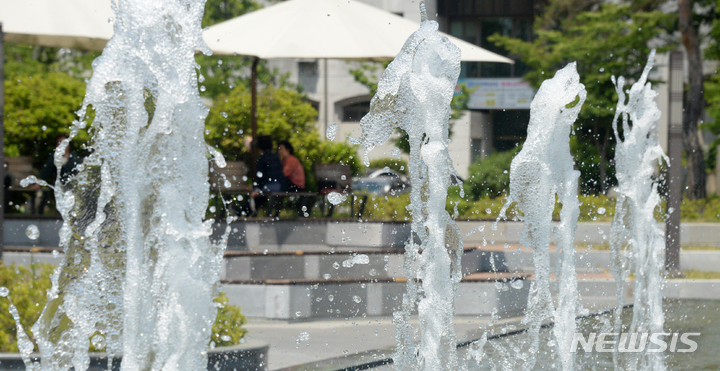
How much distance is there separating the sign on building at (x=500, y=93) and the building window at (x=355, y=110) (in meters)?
3.37

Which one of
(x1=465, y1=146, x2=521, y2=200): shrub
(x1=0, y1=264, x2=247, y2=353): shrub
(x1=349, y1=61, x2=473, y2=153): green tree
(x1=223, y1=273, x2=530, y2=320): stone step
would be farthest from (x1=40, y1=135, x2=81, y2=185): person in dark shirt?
(x1=349, y1=61, x2=473, y2=153): green tree

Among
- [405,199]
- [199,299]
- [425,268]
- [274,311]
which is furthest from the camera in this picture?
[405,199]

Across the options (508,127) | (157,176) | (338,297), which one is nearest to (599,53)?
(508,127)

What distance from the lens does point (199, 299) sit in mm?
3305

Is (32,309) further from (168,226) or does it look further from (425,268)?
(425,268)

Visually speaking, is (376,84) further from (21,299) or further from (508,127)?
(21,299)

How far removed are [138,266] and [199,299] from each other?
0.90 feet

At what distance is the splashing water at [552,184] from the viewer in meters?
4.88

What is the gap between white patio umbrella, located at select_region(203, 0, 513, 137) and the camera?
8453 mm

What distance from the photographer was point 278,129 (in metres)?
15.7

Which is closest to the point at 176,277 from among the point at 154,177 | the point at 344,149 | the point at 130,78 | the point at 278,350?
the point at 154,177


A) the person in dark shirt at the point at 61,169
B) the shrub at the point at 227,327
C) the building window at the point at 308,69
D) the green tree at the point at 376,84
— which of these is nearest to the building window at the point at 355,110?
the building window at the point at 308,69

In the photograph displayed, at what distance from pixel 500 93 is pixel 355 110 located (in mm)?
4969

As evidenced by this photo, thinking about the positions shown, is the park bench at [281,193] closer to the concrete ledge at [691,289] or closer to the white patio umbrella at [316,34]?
the white patio umbrella at [316,34]
